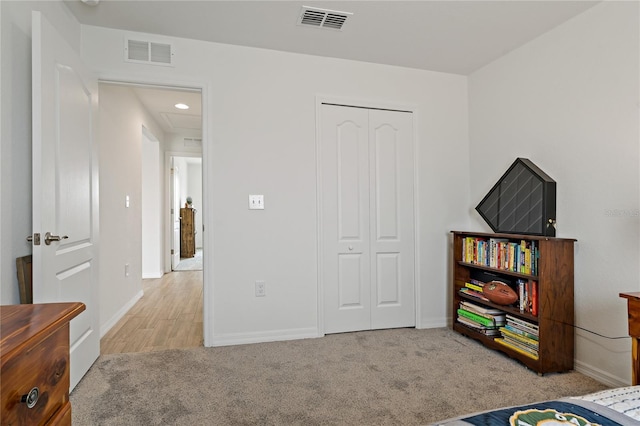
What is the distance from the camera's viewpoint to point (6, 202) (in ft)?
5.54

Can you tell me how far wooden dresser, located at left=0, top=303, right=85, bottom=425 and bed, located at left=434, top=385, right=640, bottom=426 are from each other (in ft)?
3.00

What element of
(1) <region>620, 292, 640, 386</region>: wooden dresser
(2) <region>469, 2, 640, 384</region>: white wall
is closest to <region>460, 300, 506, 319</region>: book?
(2) <region>469, 2, 640, 384</region>: white wall

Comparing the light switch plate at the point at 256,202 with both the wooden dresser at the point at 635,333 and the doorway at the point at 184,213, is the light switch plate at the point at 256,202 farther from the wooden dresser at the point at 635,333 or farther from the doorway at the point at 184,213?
the doorway at the point at 184,213

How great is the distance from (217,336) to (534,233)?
8.22 feet

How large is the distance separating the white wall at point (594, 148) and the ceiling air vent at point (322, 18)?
1.52m

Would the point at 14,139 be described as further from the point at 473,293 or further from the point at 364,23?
the point at 473,293

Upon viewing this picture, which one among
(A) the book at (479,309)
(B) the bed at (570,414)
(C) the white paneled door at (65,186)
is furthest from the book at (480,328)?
(C) the white paneled door at (65,186)

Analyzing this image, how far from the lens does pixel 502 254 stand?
2.66m

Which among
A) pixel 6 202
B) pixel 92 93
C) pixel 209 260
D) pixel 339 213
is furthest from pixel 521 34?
pixel 6 202

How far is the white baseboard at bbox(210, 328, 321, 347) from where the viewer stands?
281cm

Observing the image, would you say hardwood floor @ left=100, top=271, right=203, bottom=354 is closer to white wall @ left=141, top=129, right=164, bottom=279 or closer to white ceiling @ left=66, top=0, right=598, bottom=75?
white wall @ left=141, top=129, right=164, bottom=279

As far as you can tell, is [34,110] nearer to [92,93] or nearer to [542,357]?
[92,93]

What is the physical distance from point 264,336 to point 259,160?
4.76ft

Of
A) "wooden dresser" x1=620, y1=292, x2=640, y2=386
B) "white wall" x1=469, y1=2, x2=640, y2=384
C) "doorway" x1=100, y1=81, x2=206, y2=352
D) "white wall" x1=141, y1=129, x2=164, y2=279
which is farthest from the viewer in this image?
"white wall" x1=141, y1=129, x2=164, y2=279
